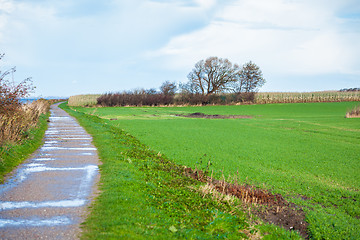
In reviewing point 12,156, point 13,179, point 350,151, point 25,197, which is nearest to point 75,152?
point 12,156

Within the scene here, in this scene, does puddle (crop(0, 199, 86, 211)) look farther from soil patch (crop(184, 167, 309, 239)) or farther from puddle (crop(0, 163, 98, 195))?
soil patch (crop(184, 167, 309, 239))

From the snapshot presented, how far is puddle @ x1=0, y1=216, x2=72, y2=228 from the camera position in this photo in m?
5.05

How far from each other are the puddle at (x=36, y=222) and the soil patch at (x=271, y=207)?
422cm

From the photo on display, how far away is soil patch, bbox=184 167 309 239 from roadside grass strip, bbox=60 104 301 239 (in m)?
0.38

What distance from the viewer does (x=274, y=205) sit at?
7547mm

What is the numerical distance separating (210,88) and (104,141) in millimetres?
57780

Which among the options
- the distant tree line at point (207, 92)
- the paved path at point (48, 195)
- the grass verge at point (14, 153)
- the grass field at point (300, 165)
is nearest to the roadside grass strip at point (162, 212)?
the paved path at point (48, 195)

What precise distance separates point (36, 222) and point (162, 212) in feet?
7.67

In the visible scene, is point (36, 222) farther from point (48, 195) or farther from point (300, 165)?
point (300, 165)

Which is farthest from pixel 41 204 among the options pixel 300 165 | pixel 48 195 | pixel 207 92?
pixel 207 92

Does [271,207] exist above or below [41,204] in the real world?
below

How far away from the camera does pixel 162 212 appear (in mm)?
5977

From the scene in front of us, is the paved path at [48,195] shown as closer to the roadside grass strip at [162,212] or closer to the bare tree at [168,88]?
the roadside grass strip at [162,212]

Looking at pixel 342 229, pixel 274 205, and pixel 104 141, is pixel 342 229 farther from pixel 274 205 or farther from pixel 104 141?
pixel 104 141
